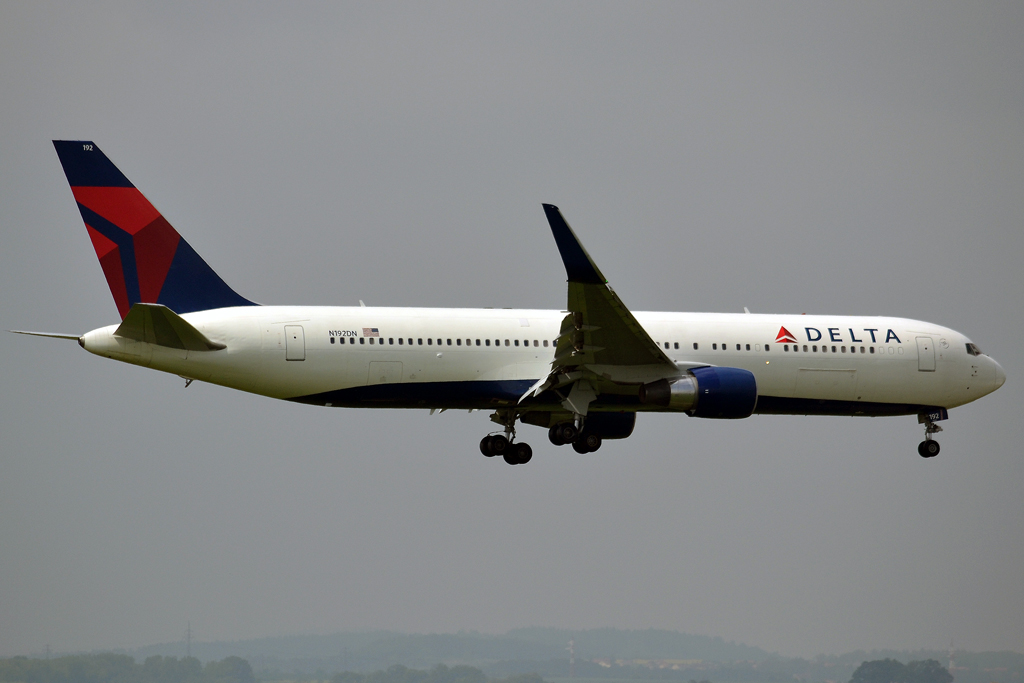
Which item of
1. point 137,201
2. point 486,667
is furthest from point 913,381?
point 486,667

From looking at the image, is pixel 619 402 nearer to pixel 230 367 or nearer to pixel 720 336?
pixel 720 336

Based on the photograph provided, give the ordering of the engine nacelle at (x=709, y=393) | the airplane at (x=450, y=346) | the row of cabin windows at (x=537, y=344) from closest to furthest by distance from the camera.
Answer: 1. the airplane at (x=450, y=346)
2. the row of cabin windows at (x=537, y=344)
3. the engine nacelle at (x=709, y=393)

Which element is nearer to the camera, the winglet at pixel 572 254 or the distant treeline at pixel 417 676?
the winglet at pixel 572 254

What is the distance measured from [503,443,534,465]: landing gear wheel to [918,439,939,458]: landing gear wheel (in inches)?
446

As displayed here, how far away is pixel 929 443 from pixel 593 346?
12.0 meters

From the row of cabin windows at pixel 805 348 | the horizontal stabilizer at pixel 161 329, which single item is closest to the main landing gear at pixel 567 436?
the row of cabin windows at pixel 805 348

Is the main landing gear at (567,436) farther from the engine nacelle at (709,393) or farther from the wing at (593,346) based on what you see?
the engine nacelle at (709,393)

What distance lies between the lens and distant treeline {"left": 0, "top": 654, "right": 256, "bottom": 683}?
5106cm

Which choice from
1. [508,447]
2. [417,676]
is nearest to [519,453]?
[508,447]

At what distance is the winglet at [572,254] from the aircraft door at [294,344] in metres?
6.68

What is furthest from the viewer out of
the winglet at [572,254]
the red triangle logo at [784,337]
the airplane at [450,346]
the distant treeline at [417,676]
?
the distant treeline at [417,676]

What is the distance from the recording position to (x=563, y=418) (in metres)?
38.5

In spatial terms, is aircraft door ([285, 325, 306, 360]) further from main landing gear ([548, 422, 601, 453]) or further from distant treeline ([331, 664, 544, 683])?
distant treeline ([331, 664, 544, 683])

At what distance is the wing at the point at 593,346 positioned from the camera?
30781 millimetres
